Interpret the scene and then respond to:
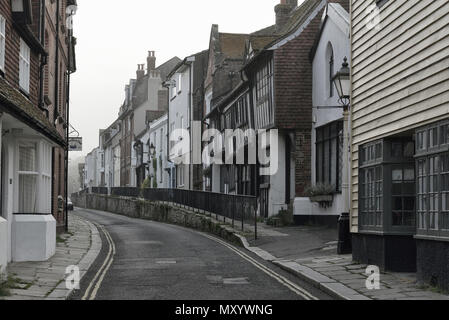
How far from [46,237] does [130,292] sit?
16.0 ft

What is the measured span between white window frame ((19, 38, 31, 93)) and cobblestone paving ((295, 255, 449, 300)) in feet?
26.1

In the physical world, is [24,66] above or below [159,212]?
above

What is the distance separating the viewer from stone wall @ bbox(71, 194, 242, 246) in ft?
81.9

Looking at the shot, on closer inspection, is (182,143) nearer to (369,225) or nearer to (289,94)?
(289,94)

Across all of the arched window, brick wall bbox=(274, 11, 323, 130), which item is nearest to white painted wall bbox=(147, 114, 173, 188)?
→ brick wall bbox=(274, 11, 323, 130)

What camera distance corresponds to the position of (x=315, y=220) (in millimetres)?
24406

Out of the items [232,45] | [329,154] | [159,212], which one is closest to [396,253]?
[329,154]

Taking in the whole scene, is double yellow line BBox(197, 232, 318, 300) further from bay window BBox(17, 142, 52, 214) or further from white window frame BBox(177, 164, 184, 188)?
white window frame BBox(177, 164, 184, 188)

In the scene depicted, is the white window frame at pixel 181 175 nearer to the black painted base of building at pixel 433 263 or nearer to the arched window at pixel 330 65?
the arched window at pixel 330 65

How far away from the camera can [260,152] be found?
1118 inches

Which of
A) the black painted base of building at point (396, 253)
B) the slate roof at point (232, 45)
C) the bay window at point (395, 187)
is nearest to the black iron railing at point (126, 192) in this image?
the slate roof at point (232, 45)

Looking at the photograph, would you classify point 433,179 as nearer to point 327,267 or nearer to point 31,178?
point 327,267

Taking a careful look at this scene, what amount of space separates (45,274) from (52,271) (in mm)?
524

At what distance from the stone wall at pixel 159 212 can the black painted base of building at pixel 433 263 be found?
32.7 feet
